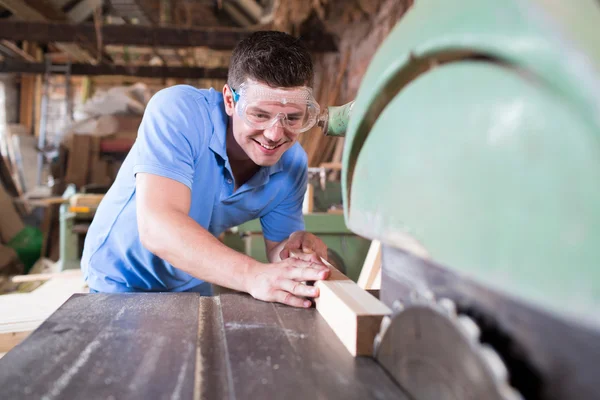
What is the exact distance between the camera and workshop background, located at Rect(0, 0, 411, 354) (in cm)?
386

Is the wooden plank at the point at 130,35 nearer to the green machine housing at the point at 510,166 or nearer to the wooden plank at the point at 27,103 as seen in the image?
the wooden plank at the point at 27,103

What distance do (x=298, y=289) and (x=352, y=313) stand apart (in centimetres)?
34

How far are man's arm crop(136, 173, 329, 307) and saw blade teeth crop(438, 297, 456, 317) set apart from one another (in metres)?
0.62

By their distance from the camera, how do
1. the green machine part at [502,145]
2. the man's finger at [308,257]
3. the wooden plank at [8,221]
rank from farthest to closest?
the wooden plank at [8,221] < the man's finger at [308,257] < the green machine part at [502,145]

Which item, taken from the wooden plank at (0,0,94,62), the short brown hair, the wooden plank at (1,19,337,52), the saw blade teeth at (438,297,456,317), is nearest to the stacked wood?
the wooden plank at (0,0,94,62)

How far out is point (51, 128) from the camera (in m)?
10.6

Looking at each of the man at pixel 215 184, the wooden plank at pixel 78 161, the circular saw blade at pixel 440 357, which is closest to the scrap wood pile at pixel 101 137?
the wooden plank at pixel 78 161

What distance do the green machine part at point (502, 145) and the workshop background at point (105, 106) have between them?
233 cm

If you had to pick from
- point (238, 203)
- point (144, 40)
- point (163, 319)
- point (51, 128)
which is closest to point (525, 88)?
point (163, 319)

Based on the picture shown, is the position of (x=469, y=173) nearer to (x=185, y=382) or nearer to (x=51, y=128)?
(x=185, y=382)

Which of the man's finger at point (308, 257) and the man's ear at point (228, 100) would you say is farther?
the man's ear at point (228, 100)

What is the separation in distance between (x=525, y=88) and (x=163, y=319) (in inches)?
36.1

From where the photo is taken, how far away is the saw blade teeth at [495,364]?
524 millimetres

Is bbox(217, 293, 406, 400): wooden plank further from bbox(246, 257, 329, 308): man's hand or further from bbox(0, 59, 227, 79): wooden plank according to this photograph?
bbox(0, 59, 227, 79): wooden plank
